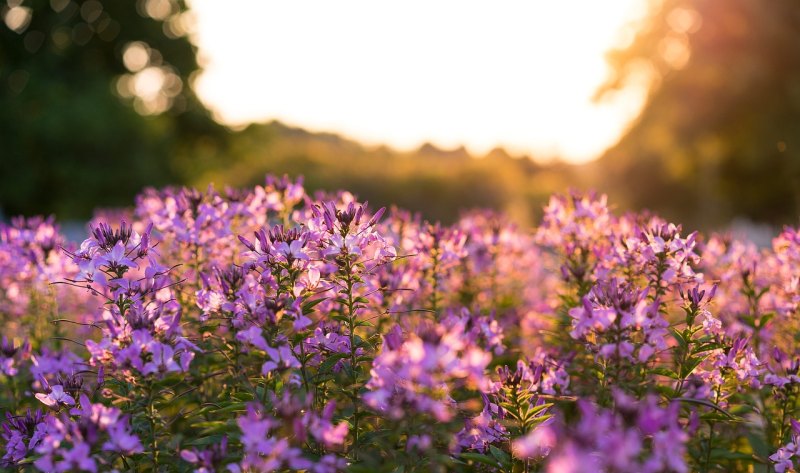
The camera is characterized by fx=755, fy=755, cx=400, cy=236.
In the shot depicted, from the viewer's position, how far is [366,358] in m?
3.02

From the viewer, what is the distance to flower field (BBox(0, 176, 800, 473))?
2232 mm

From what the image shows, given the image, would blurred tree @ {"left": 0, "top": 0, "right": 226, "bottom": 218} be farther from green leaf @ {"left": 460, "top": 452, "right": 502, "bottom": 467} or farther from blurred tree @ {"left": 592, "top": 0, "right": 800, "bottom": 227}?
green leaf @ {"left": 460, "top": 452, "right": 502, "bottom": 467}

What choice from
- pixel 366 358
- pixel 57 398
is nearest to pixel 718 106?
pixel 366 358

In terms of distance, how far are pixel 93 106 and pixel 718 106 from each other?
21.2 metres

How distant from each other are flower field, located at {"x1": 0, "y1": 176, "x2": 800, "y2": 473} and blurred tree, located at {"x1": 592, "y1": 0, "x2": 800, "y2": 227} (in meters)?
16.8

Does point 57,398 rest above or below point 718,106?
below

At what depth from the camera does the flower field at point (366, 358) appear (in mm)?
2232

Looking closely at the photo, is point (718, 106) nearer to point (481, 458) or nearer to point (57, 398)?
point (481, 458)

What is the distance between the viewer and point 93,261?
117 inches

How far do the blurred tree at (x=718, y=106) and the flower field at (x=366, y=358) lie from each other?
55.1 ft

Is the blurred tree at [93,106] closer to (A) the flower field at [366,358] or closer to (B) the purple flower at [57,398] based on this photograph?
(A) the flower field at [366,358]

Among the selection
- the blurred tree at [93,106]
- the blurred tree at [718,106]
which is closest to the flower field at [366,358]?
the blurred tree at [718,106]

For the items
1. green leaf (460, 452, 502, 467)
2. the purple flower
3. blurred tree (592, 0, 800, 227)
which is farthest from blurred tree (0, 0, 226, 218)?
green leaf (460, 452, 502, 467)

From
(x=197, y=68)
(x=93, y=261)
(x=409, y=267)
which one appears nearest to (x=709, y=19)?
(x=197, y=68)
